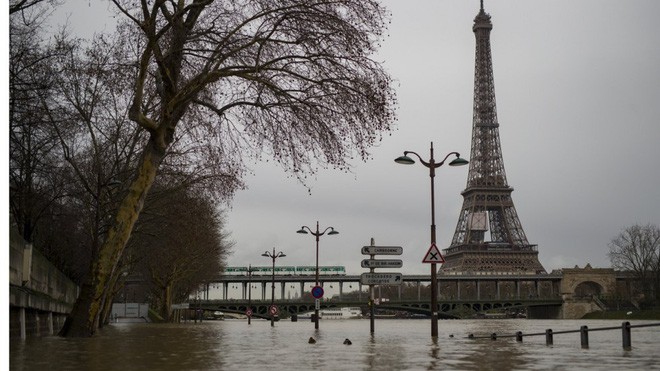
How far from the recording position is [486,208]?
520 feet

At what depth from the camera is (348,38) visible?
19375mm

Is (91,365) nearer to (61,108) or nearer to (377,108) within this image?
(377,108)

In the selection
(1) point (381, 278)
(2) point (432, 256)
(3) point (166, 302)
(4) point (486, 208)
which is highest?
(4) point (486, 208)

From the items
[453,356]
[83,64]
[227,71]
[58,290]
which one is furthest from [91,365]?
[58,290]

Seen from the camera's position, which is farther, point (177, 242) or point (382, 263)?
point (177, 242)

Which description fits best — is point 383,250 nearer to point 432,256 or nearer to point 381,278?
point 381,278

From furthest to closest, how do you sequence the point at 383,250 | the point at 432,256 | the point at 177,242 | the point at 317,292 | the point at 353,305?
the point at 353,305 → the point at 177,242 → the point at 317,292 → the point at 383,250 → the point at 432,256

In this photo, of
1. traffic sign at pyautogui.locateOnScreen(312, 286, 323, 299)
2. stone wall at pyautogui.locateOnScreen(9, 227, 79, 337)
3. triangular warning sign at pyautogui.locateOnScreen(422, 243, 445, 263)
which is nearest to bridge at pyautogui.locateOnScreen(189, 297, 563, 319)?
traffic sign at pyautogui.locateOnScreen(312, 286, 323, 299)

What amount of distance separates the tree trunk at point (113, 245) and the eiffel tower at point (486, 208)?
132908mm

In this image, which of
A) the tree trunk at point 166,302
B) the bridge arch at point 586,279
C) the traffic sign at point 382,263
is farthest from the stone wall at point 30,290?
the bridge arch at point 586,279

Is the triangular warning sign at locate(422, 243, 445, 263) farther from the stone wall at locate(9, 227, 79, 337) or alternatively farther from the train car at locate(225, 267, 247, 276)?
the train car at locate(225, 267, 247, 276)

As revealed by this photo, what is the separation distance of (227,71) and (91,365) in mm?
9555

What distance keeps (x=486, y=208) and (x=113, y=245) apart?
13994 centimetres

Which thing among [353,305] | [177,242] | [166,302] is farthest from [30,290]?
[353,305]
